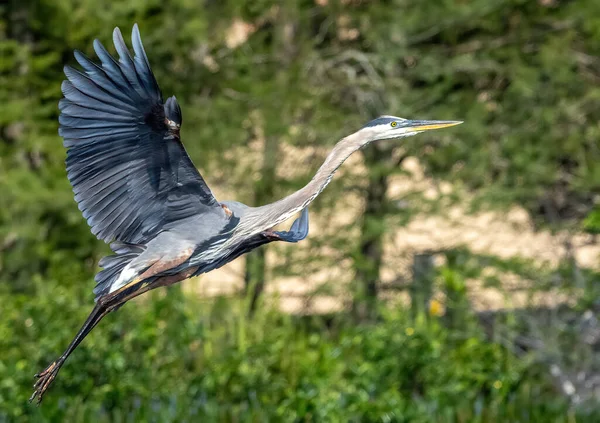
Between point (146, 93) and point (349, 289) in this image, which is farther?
point (349, 289)

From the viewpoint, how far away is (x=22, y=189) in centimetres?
955

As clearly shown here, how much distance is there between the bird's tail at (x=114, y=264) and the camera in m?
3.20

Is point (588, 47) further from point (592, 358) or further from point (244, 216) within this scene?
point (244, 216)

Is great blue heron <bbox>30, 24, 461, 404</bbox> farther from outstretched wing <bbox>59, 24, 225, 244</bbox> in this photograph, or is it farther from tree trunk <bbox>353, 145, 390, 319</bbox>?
tree trunk <bbox>353, 145, 390, 319</bbox>

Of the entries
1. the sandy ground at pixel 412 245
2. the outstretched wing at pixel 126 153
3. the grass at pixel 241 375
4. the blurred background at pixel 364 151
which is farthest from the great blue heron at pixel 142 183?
the sandy ground at pixel 412 245

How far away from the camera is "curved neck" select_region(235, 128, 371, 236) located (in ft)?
9.69

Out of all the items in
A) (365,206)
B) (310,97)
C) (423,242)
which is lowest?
(423,242)

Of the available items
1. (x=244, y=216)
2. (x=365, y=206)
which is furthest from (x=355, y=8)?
(x=244, y=216)

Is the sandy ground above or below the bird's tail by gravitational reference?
below

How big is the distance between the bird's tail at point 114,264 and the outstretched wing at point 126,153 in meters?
0.03

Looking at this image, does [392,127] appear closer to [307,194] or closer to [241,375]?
[307,194]

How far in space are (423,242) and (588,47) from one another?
8.46ft

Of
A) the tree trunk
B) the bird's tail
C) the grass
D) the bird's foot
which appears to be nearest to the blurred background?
the tree trunk

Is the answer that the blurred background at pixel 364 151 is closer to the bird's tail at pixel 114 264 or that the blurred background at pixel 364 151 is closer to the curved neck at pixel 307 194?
the bird's tail at pixel 114 264
